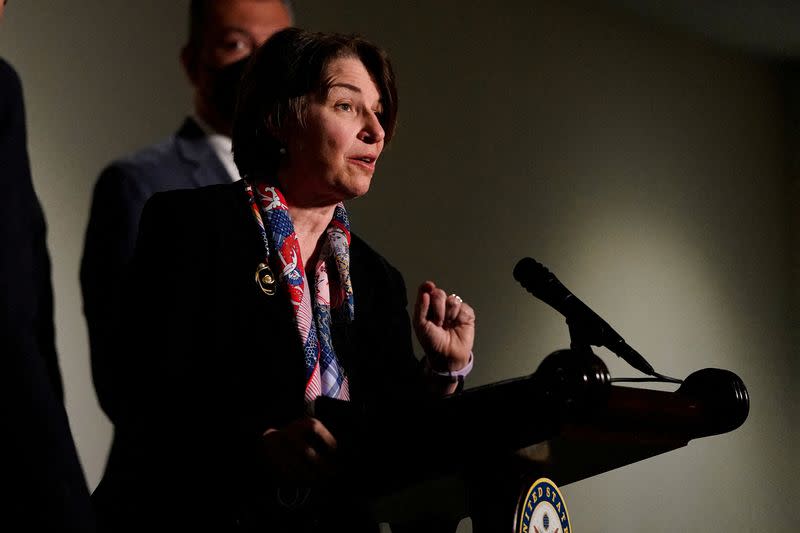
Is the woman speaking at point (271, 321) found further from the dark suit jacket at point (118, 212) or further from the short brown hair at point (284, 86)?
the dark suit jacket at point (118, 212)

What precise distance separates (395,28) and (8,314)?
287cm

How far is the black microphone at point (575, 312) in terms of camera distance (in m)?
1.29

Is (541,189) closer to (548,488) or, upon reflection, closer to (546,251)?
(546,251)

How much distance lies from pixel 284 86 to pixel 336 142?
0.15 m

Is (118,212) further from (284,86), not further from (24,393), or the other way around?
(24,393)

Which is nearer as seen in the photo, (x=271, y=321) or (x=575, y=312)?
(x=575, y=312)

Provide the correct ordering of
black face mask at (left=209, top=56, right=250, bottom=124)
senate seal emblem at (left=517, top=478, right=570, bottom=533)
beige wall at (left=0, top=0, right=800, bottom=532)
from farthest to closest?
beige wall at (left=0, top=0, right=800, bottom=532), black face mask at (left=209, top=56, right=250, bottom=124), senate seal emblem at (left=517, top=478, right=570, bottom=533)

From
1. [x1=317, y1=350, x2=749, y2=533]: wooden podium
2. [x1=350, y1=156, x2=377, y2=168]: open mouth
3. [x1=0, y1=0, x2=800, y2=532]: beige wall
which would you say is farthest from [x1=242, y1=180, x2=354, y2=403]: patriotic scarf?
[x1=0, y1=0, x2=800, y2=532]: beige wall

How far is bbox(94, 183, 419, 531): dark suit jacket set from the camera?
1.28 metres

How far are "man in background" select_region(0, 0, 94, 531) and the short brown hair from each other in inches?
25.4

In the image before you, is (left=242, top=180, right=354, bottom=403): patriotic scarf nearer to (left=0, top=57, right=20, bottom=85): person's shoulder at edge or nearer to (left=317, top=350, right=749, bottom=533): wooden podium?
(left=317, top=350, right=749, bottom=533): wooden podium

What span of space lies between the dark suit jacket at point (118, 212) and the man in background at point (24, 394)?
61 centimetres

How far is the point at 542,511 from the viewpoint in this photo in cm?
108

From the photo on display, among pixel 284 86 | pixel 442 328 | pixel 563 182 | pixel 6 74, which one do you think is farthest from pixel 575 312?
pixel 563 182
